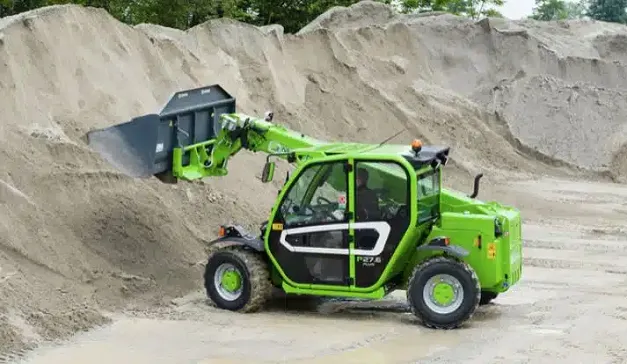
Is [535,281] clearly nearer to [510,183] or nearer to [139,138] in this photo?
[139,138]

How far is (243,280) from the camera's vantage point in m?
11.9

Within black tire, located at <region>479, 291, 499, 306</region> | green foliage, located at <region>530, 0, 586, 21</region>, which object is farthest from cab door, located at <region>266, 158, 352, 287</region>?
green foliage, located at <region>530, 0, 586, 21</region>

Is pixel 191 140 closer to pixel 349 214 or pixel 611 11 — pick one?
pixel 349 214

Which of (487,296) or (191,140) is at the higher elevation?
(191,140)

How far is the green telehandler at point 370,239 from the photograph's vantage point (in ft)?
37.1

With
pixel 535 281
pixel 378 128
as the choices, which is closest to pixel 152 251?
pixel 535 281

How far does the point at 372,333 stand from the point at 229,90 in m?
9.96

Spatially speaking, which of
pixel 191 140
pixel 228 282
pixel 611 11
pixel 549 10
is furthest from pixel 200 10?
pixel 549 10

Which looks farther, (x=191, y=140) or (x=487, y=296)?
(x=191, y=140)

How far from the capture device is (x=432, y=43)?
2812 centimetres

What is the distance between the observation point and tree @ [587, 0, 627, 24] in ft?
143

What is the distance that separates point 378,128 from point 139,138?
11.3 meters

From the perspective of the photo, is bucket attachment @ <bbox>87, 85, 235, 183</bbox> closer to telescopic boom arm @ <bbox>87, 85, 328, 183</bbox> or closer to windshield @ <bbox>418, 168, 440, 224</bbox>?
telescopic boom arm @ <bbox>87, 85, 328, 183</bbox>

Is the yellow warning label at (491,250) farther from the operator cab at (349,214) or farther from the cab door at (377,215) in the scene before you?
the cab door at (377,215)
